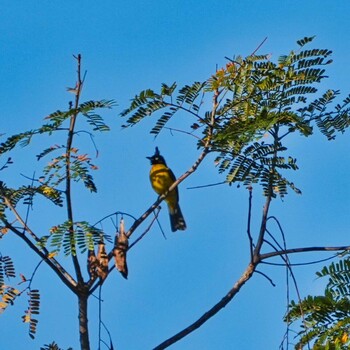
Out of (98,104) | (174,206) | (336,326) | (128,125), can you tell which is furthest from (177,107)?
(174,206)

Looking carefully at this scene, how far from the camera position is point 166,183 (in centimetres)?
641

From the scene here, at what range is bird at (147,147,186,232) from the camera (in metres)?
6.45

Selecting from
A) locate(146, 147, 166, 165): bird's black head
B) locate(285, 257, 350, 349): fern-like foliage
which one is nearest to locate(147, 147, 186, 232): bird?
locate(146, 147, 166, 165): bird's black head

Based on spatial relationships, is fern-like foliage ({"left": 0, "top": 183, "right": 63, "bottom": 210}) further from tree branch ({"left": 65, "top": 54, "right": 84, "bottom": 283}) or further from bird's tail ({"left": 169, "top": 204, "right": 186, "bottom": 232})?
bird's tail ({"left": 169, "top": 204, "right": 186, "bottom": 232})

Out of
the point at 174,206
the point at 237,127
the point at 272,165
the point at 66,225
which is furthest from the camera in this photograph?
the point at 174,206

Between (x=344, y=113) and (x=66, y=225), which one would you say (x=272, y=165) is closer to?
(x=344, y=113)

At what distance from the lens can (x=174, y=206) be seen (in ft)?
22.9

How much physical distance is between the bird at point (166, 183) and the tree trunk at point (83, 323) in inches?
141

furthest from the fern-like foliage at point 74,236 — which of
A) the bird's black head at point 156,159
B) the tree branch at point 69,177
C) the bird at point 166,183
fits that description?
the bird's black head at point 156,159

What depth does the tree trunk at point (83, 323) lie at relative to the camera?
255 cm

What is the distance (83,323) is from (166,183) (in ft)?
12.6

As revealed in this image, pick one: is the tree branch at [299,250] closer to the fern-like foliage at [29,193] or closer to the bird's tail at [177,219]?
the fern-like foliage at [29,193]

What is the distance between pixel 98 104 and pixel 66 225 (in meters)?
0.45

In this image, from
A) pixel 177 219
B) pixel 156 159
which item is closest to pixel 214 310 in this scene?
pixel 177 219
